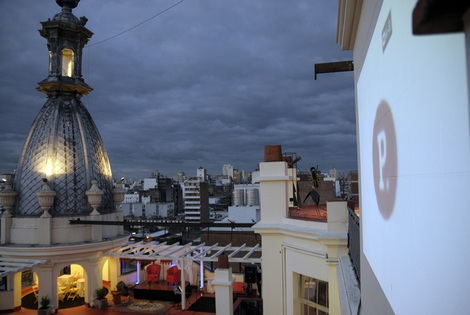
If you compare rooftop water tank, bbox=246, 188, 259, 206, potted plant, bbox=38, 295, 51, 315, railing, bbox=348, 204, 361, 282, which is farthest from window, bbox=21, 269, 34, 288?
rooftop water tank, bbox=246, 188, 259, 206

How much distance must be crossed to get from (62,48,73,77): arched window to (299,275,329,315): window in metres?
17.7

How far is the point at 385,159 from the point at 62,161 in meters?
19.3

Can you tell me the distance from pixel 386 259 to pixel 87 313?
1786cm

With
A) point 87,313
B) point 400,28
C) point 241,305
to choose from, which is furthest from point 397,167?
point 87,313

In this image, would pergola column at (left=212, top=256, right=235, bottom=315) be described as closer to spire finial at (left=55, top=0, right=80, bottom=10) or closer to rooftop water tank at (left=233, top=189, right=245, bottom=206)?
spire finial at (left=55, top=0, right=80, bottom=10)

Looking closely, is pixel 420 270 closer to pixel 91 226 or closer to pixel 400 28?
pixel 400 28

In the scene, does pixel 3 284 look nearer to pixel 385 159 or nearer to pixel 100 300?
pixel 100 300

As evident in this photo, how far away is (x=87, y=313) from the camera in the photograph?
16875 mm

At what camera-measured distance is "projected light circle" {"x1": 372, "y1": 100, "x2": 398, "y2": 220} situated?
6.61 ft

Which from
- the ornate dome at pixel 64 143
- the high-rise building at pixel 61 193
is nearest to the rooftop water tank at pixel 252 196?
the high-rise building at pixel 61 193

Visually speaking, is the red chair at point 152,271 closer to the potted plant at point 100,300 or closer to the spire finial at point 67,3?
the potted plant at point 100,300

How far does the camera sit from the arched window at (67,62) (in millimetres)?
20438

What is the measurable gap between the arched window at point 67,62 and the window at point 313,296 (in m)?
17.7

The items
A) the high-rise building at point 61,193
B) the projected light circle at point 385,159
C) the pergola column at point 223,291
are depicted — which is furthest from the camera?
the high-rise building at point 61,193
